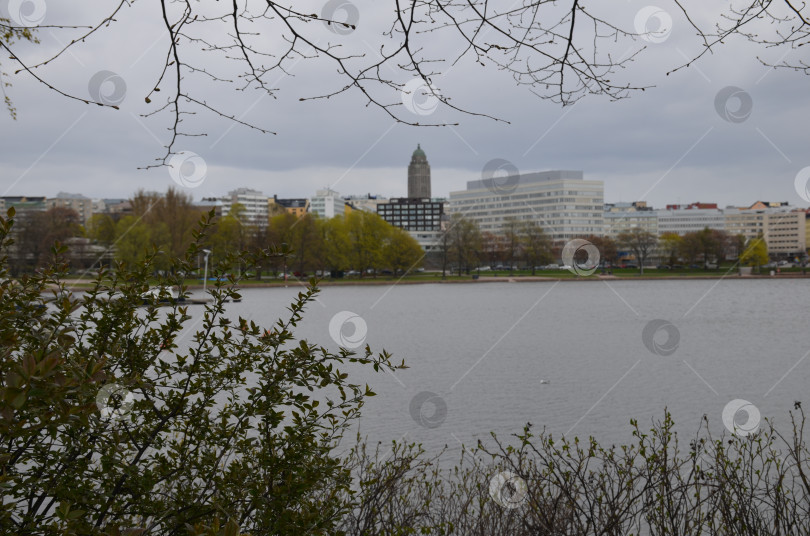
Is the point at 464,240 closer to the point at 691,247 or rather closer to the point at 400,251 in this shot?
the point at 400,251

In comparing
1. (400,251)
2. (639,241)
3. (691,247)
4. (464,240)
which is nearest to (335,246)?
(400,251)

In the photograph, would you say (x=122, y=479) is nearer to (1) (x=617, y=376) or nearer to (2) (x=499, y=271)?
(1) (x=617, y=376)

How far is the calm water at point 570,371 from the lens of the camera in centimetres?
1138

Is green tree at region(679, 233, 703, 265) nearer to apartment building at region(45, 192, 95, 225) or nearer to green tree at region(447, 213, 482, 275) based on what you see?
green tree at region(447, 213, 482, 275)

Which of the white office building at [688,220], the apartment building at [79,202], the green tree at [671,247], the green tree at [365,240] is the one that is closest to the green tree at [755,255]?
the green tree at [671,247]

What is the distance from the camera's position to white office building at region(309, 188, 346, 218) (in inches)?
5920

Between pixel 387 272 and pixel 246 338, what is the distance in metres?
82.9

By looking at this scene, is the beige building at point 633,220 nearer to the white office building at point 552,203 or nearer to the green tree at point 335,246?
the white office building at point 552,203

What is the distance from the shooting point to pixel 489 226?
4309 inches

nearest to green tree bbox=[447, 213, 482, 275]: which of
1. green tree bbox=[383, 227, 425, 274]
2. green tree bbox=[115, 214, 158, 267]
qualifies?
green tree bbox=[383, 227, 425, 274]

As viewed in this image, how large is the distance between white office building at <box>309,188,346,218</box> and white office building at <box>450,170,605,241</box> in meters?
48.7

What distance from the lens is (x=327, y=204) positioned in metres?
151

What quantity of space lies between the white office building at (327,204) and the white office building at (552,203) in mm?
48724

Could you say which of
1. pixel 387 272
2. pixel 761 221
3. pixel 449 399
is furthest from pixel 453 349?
pixel 761 221
